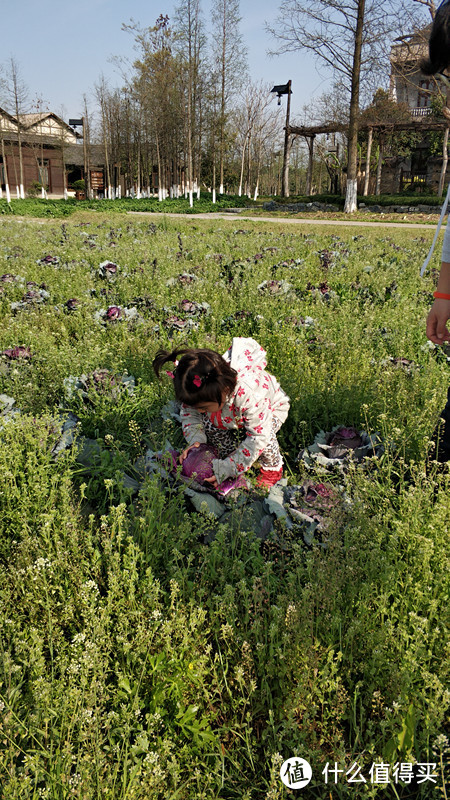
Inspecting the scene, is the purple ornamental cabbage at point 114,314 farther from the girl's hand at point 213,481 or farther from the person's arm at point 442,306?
the person's arm at point 442,306

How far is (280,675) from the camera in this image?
185cm

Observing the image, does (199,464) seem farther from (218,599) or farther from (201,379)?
(218,599)

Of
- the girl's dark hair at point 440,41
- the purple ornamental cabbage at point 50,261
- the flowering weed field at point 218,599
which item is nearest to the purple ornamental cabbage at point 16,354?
the flowering weed field at point 218,599

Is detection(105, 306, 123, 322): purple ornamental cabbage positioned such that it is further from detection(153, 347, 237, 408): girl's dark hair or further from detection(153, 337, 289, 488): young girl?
detection(153, 347, 237, 408): girl's dark hair

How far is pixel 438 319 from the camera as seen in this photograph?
2.24 meters

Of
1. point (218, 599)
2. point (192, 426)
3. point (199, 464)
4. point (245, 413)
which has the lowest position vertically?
point (218, 599)

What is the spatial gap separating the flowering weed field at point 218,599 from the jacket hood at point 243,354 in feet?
1.88

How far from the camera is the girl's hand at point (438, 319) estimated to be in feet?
7.32

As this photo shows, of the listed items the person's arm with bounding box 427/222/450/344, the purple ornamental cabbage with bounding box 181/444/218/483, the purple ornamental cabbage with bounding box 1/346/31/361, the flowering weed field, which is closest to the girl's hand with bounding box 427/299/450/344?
the person's arm with bounding box 427/222/450/344

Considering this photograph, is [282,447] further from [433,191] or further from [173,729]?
[433,191]

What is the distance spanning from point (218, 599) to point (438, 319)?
59.0 inches

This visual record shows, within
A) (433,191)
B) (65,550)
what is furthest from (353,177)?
(65,550)

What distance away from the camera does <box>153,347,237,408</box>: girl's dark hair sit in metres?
2.86

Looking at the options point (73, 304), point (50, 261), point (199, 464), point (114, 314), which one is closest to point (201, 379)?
point (199, 464)
